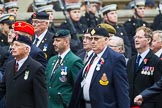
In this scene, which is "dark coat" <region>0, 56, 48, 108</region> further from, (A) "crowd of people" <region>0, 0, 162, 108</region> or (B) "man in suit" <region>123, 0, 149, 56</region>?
(B) "man in suit" <region>123, 0, 149, 56</region>

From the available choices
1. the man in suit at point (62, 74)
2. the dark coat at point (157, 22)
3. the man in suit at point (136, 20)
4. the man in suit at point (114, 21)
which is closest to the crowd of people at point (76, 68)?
the man in suit at point (62, 74)

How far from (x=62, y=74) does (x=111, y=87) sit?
1767 mm

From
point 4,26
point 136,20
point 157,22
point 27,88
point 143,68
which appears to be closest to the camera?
point 27,88

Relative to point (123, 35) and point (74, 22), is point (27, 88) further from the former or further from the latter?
point (74, 22)

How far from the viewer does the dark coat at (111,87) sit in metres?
11.1

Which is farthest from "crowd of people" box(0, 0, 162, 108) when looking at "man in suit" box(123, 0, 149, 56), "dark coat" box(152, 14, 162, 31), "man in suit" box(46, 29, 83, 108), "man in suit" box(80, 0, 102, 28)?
"dark coat" box(152, 14, 162, 31)

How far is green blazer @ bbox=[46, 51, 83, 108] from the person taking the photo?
12773 millimetres

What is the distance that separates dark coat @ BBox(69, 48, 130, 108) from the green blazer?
1.39m

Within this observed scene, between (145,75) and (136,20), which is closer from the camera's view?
(145,75)

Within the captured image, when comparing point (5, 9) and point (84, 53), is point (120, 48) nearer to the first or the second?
point (84, 53)

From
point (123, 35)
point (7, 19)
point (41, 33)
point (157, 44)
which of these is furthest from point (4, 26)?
Result: point (123, 35)

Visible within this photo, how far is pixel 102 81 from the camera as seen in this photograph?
1127cm

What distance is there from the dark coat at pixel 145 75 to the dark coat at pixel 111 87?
1.54m

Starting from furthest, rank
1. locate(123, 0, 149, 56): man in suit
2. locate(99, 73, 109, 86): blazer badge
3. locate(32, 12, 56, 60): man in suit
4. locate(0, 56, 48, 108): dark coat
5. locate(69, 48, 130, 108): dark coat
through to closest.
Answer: locate(123, 0, 149, 56): man in suit
locate(32, 12, 56, 60): man in suit
locate(99, 73, 109, 86): blazer badge
locate(69, 48, 130, 108): dark coat
locate(0, 56, 48, 108): dark coat
